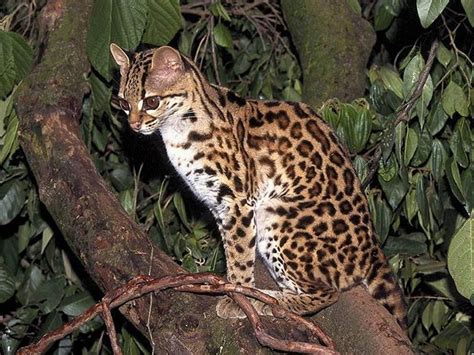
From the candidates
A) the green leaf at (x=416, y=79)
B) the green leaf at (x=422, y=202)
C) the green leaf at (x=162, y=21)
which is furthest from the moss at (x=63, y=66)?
the green leaf at (x=422, y=202)

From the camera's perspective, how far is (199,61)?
5301 mm

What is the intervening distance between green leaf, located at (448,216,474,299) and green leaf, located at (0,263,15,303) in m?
2.21

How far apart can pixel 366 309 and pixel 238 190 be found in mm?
719

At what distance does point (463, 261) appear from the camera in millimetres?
3328

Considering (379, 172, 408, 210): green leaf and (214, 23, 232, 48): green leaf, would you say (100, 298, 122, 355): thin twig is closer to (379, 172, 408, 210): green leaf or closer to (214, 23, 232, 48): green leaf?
(379, 172, 408, 210): green leaf

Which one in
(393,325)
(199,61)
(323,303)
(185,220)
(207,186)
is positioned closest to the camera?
(393,325)

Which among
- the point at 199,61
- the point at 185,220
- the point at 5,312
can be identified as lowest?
the point at 5,312

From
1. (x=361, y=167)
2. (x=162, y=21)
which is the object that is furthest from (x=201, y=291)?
(x=162, y=21)

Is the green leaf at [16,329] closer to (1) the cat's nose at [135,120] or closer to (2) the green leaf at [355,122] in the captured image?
(1) the cat's nose at [135,120]

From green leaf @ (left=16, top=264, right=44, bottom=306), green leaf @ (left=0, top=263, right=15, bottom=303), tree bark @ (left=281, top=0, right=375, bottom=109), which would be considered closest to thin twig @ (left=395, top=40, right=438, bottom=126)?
tree bark @ (left=281, top=0, right=375, bottom=109)

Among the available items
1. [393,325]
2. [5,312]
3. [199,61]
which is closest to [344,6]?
[199,61]

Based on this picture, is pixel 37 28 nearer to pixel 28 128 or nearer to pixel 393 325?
pixel 28 128

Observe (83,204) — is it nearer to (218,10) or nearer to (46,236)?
(46,236)

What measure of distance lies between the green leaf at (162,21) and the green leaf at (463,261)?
5.12ft
